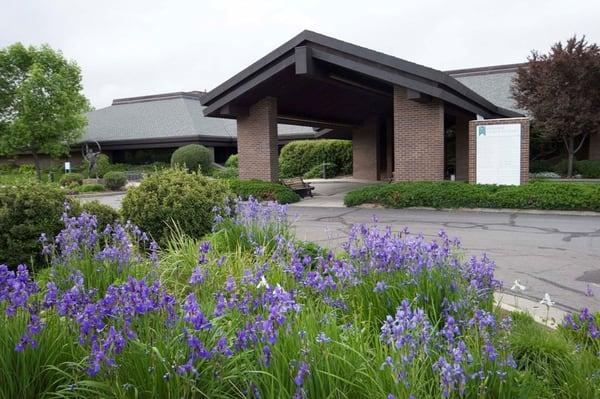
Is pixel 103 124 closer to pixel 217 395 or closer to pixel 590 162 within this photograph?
pixel 590 162

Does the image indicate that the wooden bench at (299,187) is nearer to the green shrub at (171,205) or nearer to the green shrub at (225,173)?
the green shrub at (225,173)

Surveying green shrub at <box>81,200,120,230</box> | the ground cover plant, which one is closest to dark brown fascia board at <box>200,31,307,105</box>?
green shrub at <box>81,200,120,230</box>

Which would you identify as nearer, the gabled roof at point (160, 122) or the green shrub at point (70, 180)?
the green shrub at point (70, 180)

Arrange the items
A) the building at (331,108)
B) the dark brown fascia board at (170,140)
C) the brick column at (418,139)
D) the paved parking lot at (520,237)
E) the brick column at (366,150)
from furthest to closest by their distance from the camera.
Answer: the dark brown fascia board at (170,140) → the brick column at (366,150) → the brick column at (418,139) → the building at (331,108) → the paved parking lot at (520,237)

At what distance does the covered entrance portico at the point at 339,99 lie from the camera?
17375mm

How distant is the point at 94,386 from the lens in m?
2.75

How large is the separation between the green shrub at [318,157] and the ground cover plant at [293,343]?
33.7 m

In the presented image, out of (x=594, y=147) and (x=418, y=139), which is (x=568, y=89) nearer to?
(x=594, y=147)

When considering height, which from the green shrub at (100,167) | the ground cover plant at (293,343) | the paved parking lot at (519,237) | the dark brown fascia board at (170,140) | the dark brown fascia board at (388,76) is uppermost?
the dark brown fascia board at (388,76)

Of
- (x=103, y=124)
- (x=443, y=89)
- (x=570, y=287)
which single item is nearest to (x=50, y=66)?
(x=103, y=124)

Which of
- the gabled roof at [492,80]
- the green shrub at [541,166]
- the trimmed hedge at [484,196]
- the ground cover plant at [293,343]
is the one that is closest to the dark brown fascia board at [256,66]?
the trimmed hedge at [484,196]

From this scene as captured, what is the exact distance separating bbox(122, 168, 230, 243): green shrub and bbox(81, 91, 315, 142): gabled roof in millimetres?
30339

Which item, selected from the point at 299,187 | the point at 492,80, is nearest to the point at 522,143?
the point at 299,187

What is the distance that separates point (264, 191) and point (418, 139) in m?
5.56
